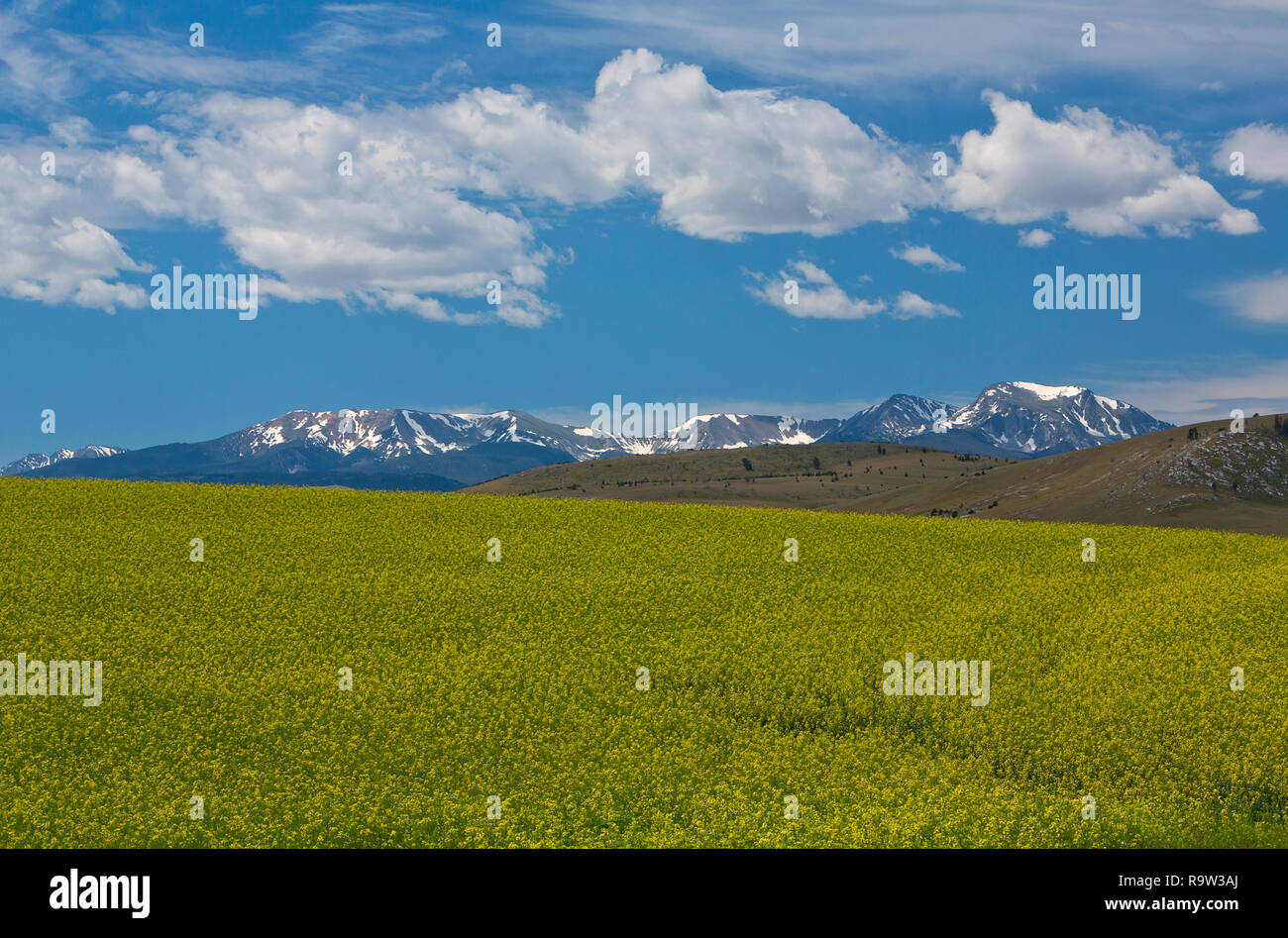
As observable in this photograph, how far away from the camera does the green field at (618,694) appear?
18.5m

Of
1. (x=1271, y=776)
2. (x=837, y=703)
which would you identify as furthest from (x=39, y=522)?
(x=1271, y=776)

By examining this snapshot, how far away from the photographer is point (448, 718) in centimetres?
2273

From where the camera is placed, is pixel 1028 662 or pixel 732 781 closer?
pixel 732 781

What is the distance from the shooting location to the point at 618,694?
2491 centimetres

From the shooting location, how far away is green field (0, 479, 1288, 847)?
1845 centimetres

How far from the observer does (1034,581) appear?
128ft
